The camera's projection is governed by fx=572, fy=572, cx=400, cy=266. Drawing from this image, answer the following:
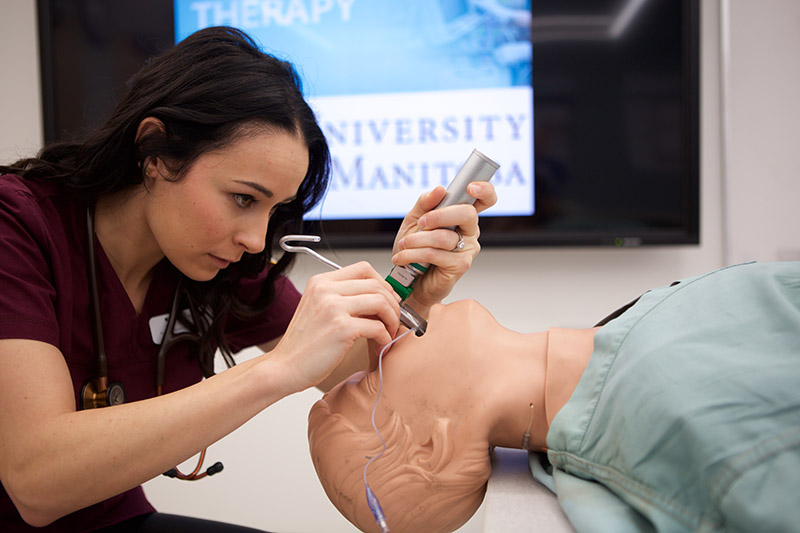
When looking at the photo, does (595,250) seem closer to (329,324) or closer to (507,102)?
(507,102)

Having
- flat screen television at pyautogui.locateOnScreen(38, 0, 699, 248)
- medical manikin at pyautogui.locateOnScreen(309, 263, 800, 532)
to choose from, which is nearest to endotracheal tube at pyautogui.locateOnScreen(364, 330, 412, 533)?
medical manikin at pyautogui.locateOnScreen(309, 263, 800, 532)

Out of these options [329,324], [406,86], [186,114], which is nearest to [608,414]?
[329,324]

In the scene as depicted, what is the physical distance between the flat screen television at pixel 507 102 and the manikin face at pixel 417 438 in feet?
3.43

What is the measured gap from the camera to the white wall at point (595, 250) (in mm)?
1854

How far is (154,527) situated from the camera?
1.22 metres

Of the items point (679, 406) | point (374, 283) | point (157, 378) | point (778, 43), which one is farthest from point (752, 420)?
point (778, 43)

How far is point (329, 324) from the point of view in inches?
32.6

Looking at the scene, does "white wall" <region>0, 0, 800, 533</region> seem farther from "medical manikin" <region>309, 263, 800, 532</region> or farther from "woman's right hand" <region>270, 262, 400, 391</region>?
"woman's right hand" <region>270, 262, 400, 391</region>

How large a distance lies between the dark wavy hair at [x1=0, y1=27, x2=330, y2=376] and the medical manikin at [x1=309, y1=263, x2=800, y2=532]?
492mm

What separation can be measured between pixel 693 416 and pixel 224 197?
0.82 metres

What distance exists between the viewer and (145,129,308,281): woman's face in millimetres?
1031

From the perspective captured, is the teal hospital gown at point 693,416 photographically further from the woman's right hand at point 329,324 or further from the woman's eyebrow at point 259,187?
the woman's eyebrow at point 259,187

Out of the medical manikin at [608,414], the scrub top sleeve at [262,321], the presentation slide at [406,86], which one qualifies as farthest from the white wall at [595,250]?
the medical manikin at [608,414]

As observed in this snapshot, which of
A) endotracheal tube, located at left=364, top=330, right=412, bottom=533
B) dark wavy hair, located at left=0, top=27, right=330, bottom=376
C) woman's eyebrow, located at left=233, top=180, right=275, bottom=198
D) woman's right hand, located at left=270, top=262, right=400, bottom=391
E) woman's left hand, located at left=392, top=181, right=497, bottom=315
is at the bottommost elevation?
endotracheal tube, located at left=364, top=330, right=412, bottom=533
